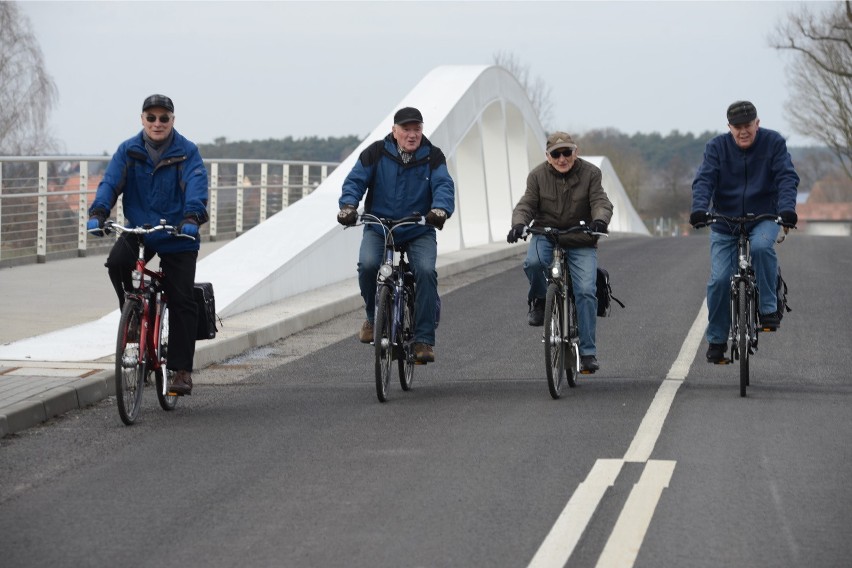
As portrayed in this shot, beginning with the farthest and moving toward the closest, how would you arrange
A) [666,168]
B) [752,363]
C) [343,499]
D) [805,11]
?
[666,168] < [805,11] < [752,363] < [343,499]

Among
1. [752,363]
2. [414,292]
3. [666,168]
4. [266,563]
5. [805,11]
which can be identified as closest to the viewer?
[266,563]

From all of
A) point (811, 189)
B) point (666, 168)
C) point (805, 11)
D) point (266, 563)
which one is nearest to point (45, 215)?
point (266, 563)

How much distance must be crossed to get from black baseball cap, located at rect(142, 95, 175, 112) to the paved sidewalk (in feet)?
5.89

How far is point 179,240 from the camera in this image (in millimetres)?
8562

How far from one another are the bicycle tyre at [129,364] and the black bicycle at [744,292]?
3734mm

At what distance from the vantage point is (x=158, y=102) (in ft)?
27.7

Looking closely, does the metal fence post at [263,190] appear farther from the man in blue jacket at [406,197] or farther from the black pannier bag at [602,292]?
the black pannier bag at [602,292]

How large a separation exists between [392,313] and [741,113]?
261 centimetres

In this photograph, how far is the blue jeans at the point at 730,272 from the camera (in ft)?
30.8

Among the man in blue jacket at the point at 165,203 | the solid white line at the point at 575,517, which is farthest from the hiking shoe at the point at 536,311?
the solid white line at the point at 575,517

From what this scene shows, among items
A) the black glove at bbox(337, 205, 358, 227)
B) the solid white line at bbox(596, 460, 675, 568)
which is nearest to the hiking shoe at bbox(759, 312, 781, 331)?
the black glove at bbox(337, 205, 358, 227)

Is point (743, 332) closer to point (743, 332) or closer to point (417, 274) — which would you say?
point (743, 332)

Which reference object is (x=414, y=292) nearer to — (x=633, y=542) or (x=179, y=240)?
(x=179, y=240)

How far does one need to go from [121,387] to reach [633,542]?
3.53 meters
